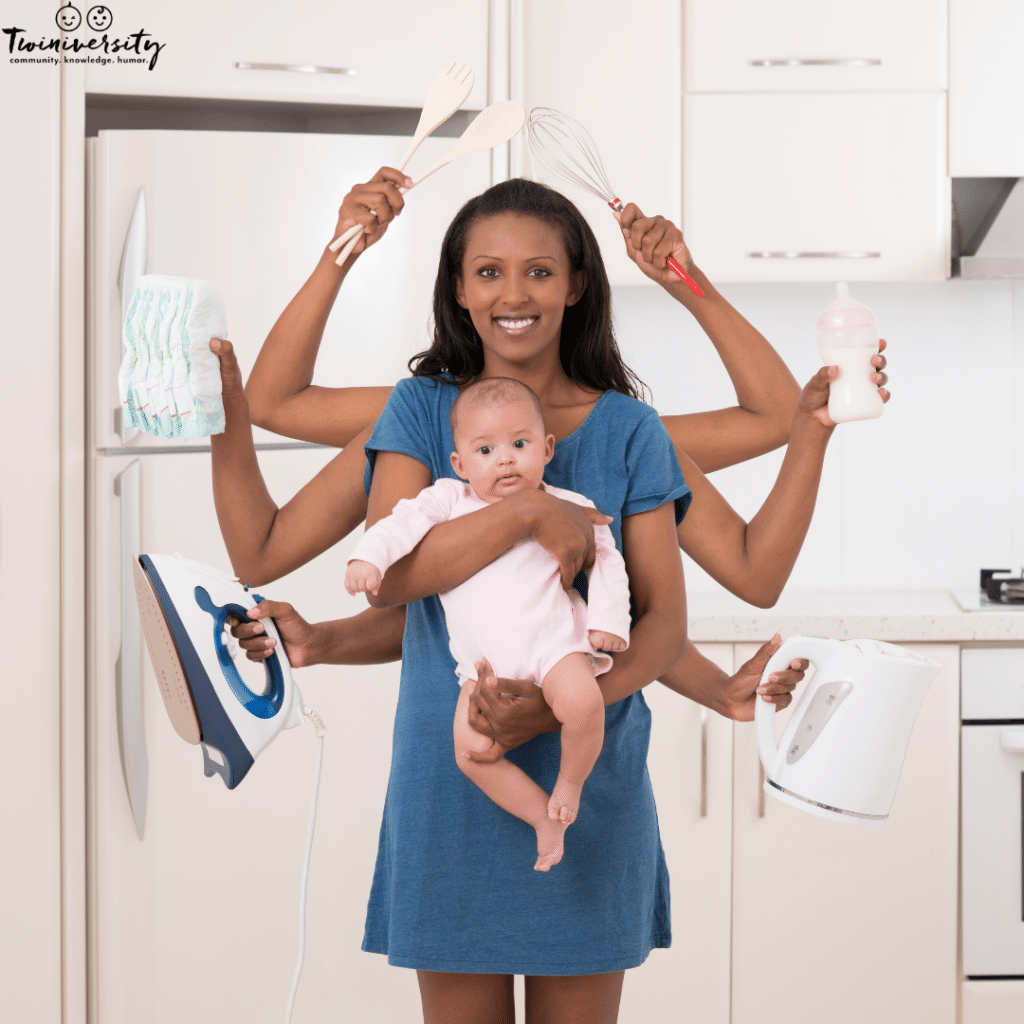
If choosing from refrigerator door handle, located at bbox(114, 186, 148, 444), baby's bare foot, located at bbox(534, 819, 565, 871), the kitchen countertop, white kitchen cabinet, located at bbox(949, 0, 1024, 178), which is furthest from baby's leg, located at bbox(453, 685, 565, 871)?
white kitchen cabinet, located at bbox(949, 0, 1024, 178)

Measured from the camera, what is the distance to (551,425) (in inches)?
46.3

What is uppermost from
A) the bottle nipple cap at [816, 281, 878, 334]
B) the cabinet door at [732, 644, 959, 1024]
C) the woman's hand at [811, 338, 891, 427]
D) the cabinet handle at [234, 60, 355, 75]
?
the cabinet handle at [234, 60, 355, 75]

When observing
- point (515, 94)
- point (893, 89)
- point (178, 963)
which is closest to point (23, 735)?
point (178, 963)

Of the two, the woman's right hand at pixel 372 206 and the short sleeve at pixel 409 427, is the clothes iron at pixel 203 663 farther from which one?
the woman's right hand at pixel 372 206

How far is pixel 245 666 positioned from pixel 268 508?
76 cm

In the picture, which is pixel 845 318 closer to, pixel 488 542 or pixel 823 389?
pixel 823 389

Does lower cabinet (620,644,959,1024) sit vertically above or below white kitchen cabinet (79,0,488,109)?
below

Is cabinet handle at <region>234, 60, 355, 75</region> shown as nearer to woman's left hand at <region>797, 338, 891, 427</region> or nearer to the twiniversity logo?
the twiniversity logo

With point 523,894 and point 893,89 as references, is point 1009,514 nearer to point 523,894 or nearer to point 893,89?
point 893,89

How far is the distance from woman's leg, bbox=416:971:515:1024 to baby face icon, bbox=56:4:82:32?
5.74 feet

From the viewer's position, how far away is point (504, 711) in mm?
994

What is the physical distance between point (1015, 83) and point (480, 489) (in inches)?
71.5

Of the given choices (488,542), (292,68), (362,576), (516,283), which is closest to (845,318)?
(516,283)

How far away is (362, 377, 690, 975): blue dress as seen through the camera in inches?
42.7
